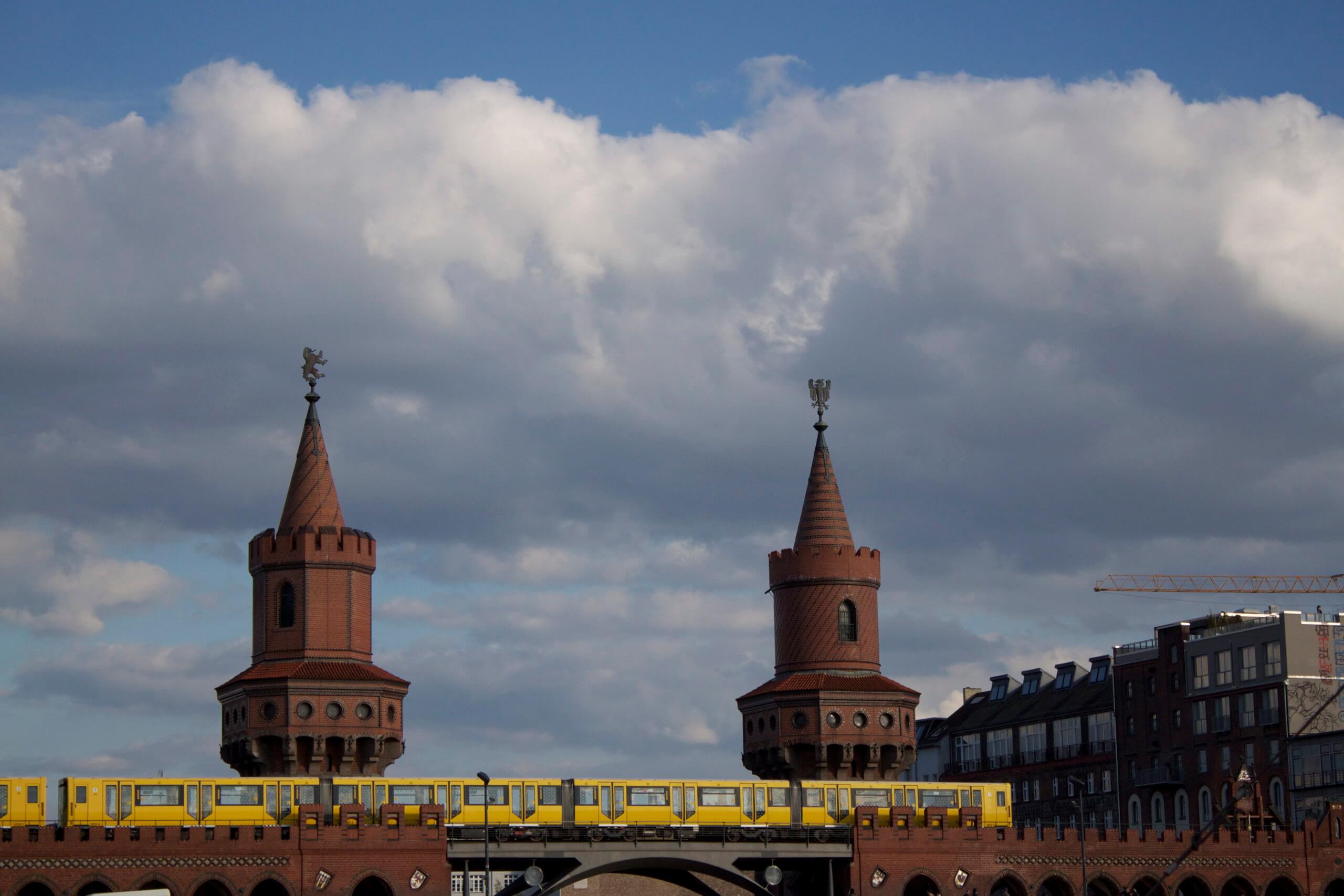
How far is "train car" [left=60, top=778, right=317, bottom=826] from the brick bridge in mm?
1263

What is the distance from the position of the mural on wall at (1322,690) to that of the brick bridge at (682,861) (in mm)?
21213

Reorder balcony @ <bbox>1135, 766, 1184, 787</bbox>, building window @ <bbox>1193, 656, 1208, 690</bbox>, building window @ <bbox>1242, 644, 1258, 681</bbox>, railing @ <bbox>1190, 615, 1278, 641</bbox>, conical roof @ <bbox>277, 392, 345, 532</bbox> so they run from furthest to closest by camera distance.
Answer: balcony @ <bbox>1135, 766, 1184, 787</bbox>
building window @ <bbox>1193, 656, 1208, 690</bbox>
railing @ <bbox>1190, 615, 1278, 641</bbox>
building window @ <bbox>1242, 644, 1258, 681</bbox>
conical roof @ <bbox>277, 392, 345, 532</bbox>

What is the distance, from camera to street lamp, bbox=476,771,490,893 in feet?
276

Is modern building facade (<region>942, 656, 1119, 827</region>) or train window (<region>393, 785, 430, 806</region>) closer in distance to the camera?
train window (<region>393, 785, 430, 806</region>)

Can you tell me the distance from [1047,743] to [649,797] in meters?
63.2

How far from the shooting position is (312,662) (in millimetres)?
94938

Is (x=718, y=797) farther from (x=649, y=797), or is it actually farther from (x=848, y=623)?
(x=848, y=623)

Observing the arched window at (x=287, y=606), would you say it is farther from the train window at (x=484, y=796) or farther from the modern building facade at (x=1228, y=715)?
the modern building facade at (x=1228, y=715)

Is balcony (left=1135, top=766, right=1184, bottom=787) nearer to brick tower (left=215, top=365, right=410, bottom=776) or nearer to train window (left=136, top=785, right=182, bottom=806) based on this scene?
brick tower (left=215, top=365, right=410, bottom=776)

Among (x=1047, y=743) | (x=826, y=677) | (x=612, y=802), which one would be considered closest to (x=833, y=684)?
(x=826, y=677)

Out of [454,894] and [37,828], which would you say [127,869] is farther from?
[454,894]

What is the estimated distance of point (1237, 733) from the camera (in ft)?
425

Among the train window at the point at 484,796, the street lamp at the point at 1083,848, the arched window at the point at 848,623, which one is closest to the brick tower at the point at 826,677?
the arched window at the point at 848,623

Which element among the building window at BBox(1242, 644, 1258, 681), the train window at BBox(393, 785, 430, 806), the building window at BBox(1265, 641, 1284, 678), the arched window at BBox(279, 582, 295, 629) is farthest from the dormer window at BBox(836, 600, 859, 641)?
the building window at BBox(1242, 644, 1258, 681)
